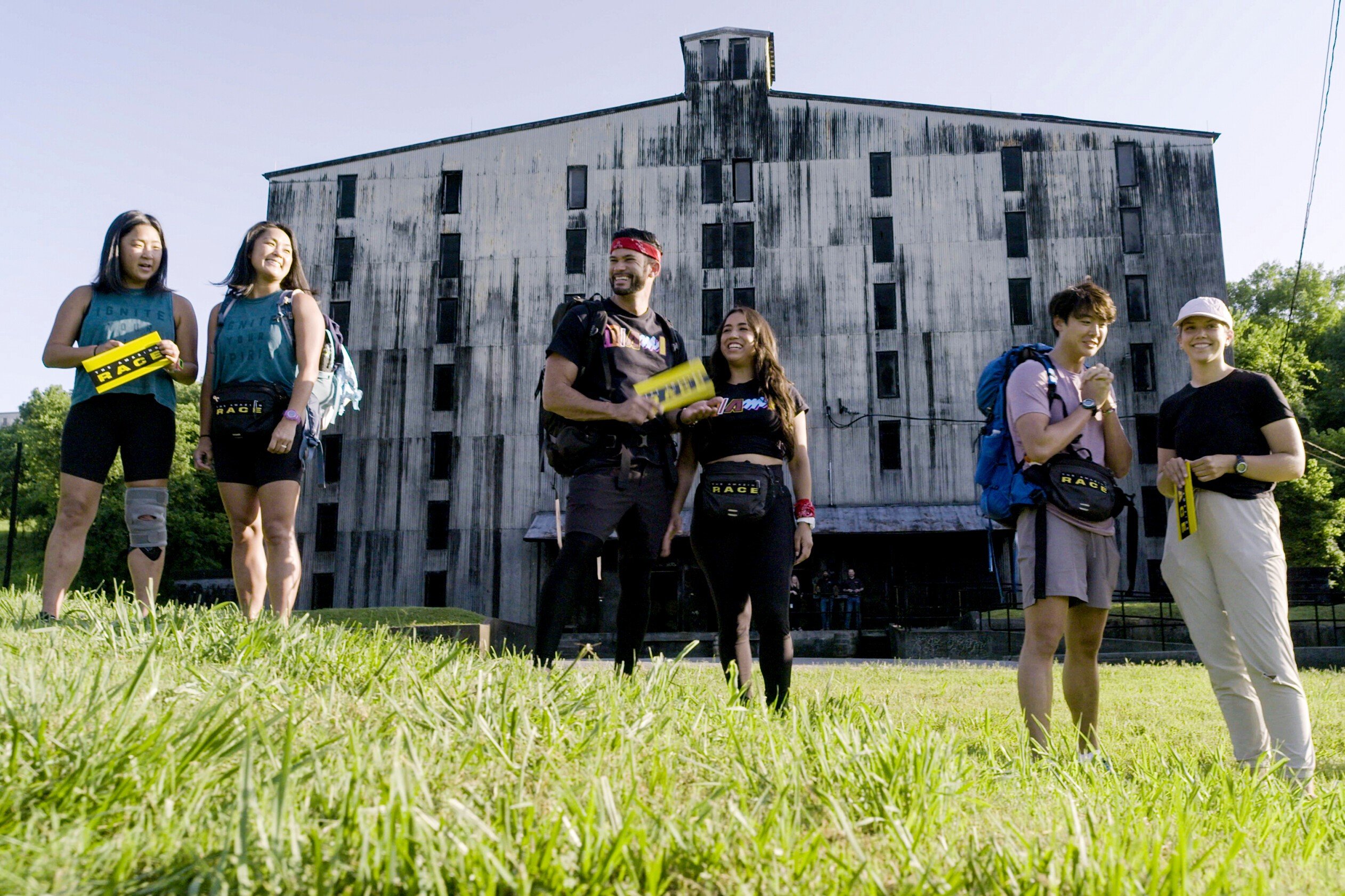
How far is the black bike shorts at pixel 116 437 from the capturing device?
4715 mm

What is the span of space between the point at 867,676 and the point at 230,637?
20.1 ft

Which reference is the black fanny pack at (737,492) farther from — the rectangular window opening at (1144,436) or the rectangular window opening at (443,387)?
the rectangular window opening at (443,387)

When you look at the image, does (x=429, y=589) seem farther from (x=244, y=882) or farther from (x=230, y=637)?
(x=244, y=882)

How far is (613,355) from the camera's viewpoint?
4664 mm

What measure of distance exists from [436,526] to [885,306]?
1606 centimetres

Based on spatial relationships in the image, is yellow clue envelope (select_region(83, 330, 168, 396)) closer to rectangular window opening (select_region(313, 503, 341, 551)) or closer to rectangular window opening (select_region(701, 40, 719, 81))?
rectangular window opening (select_region(313, 503, 341, 551))

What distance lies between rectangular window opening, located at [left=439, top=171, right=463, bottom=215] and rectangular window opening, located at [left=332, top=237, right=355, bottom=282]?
129 inches

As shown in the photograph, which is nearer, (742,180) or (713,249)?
(713,249)

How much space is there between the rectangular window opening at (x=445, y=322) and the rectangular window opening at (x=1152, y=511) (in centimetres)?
2249

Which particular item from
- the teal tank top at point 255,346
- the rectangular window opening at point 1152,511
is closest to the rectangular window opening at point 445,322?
the rectangular window opening at point 1152,511

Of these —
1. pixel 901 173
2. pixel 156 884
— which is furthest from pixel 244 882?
pixel 901 173

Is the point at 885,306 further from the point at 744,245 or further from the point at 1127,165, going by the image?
the point at 1127,165

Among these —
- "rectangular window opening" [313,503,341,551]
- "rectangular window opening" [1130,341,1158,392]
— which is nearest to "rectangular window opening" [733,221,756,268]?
"rectangular window opening" [1130,341,1158,392]

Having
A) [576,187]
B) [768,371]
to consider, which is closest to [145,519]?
[768,371]
